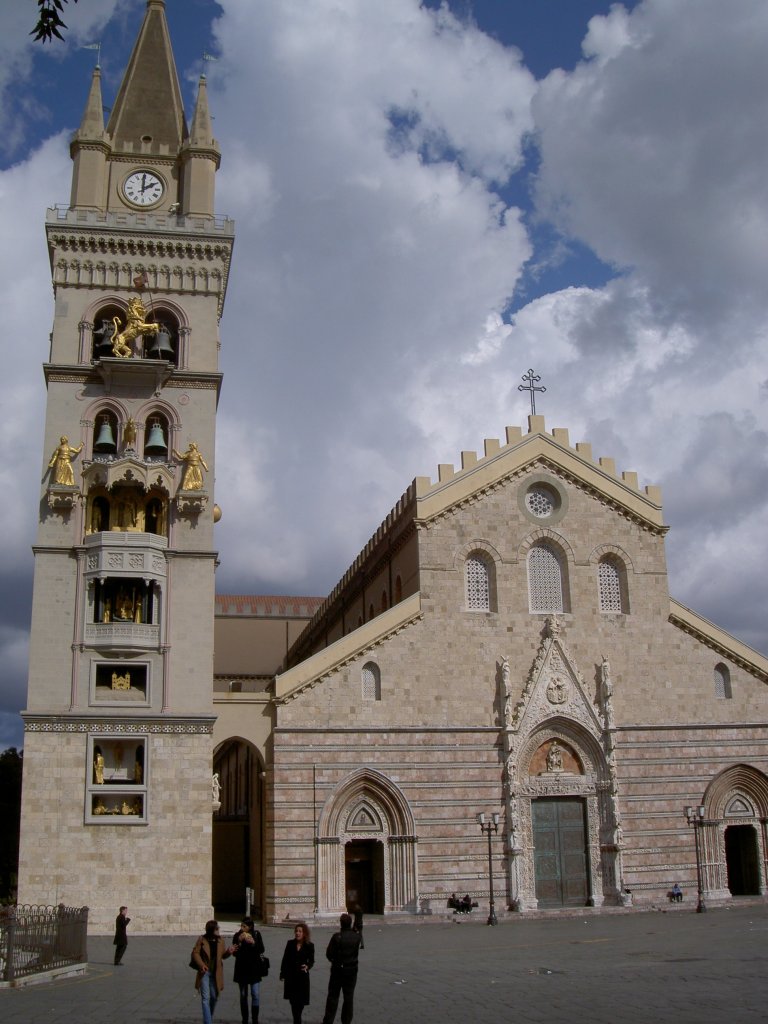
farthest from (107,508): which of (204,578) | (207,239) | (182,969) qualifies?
(182,969)

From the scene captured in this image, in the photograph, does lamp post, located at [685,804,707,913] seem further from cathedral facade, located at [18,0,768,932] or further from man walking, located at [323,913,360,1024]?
man walking, located at [323,913,360,1024]

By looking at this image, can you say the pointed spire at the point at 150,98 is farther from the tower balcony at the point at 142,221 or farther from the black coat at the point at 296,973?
the black coat at the point at 296,973

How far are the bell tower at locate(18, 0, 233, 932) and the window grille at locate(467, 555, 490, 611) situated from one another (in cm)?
1075

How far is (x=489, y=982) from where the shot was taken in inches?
893

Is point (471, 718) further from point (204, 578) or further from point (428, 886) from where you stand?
point (204, 578)

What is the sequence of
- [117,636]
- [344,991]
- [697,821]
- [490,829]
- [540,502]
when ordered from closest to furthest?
1. [344,991]
2. [117,636]
3. [490,829]
4. [697,821]
5. [540,502]

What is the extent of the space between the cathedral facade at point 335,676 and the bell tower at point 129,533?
10 centimetres

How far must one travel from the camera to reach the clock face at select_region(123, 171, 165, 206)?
4688cm

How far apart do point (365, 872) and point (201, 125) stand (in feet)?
104

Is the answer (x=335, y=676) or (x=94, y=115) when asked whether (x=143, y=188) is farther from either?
(x=335, y=676)

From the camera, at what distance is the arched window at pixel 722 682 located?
46.6 m

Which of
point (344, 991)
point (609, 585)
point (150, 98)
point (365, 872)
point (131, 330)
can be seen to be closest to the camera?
point (344, 991)

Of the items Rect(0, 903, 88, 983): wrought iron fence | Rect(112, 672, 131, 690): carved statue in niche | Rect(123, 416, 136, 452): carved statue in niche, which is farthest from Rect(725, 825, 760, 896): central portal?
Rect(0, 903, 88, 983): wrought iron fence

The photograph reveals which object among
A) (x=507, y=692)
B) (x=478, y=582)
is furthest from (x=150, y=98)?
(x=507, y=692)
